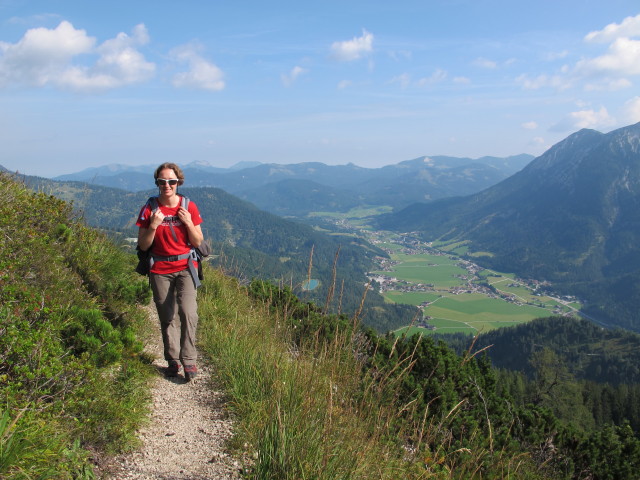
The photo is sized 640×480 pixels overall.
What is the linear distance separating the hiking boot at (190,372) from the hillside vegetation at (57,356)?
46cm

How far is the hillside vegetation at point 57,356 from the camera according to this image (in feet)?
8.21

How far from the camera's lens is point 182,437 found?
3490mm

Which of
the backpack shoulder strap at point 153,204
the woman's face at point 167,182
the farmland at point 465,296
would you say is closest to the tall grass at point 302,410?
the backpack shoulder strap at point 153,204

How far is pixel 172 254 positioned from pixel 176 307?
2.28ft

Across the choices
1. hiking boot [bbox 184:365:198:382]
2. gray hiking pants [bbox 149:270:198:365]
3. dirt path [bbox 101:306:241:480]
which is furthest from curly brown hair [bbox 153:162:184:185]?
dirt path [bbox 101:306:241:480]

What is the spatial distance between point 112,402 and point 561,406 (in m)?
45.8

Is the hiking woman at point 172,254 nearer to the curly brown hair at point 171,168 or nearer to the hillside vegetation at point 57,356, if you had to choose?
the curly brown hair at point 171,168

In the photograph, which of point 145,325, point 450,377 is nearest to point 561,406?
point 450,377

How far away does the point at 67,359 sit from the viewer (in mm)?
3584

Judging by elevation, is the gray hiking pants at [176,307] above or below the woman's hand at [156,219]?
below

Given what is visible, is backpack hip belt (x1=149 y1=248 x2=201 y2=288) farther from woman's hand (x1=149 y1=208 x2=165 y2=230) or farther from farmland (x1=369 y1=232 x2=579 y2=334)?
farmland (x1=369 y1=232 x2=579 y2=334)

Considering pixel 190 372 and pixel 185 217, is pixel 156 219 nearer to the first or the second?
pixel 185 217

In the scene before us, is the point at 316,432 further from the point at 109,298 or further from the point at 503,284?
the point at 503,284

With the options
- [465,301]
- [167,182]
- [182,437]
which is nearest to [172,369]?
[182,437]
